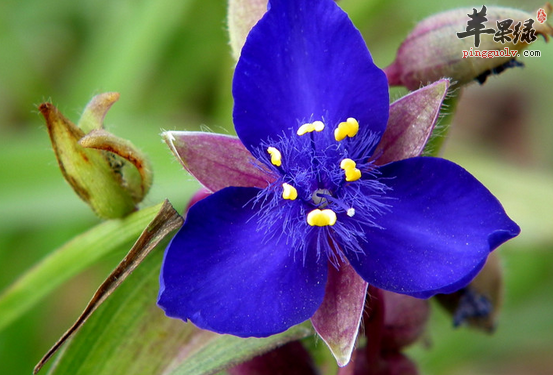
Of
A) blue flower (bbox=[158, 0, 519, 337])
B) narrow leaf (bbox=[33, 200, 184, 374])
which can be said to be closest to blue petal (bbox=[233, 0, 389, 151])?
blue flower (bbox=[158, 0, 519, 337])

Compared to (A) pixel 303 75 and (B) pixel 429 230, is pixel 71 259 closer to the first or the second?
(A) pixel 303 75

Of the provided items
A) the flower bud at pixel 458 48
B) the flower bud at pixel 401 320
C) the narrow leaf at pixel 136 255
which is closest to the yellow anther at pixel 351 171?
the flower bud at pixel 458 48

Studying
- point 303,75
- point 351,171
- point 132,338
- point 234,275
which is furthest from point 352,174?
point 132,338

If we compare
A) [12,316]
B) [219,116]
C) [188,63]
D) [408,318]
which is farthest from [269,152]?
[188,63]

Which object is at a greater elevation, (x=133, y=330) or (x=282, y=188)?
(x=282, y=188)

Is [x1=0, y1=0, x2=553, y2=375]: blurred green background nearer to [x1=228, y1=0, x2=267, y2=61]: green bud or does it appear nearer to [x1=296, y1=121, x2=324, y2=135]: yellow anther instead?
[x1=228, y1=0, x2=267, y2=61]: green bud

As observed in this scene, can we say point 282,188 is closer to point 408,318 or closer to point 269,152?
point 269,152

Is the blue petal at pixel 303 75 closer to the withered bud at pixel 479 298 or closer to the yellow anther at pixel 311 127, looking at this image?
the yellow anther at pixel 311 127
